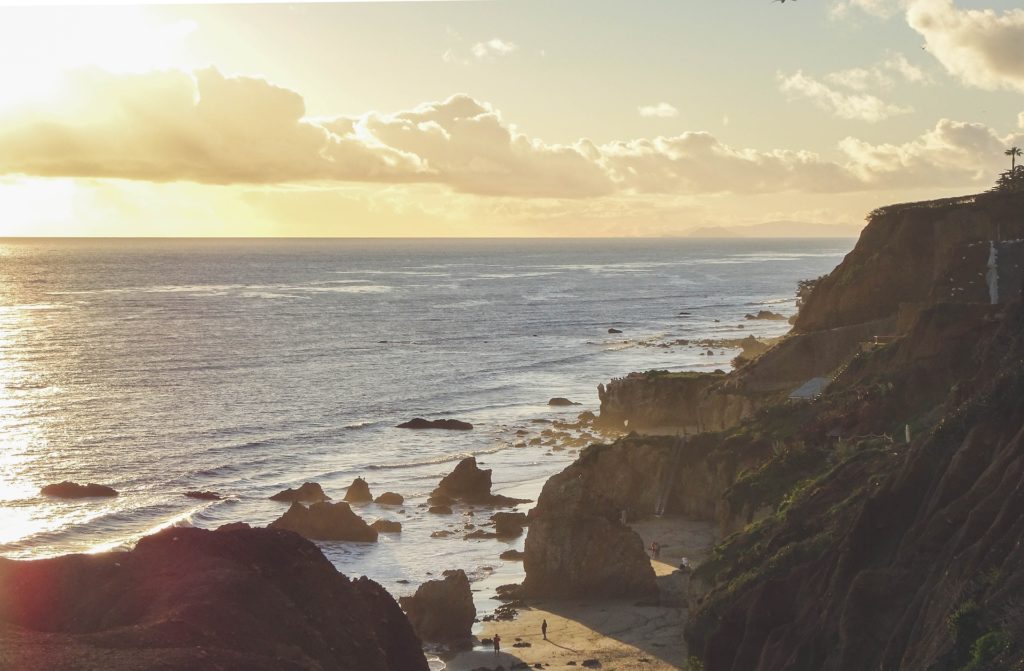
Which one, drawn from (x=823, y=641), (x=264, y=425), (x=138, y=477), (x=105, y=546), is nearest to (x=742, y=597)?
(x=823, y=641)

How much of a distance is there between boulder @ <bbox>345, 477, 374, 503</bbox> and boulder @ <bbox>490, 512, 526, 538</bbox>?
9898 mm

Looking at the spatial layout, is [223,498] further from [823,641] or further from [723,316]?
[723,316]

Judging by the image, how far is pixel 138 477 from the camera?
71000mm

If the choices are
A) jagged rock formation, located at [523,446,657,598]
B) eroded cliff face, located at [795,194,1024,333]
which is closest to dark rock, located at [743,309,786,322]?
eroded cliff face, located at [795,194,1024,333]

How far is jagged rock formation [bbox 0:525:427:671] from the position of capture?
2408 centimetres

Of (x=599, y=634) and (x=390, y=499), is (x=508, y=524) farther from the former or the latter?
(x=599, y=634)

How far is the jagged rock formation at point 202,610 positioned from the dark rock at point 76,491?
39015 mm

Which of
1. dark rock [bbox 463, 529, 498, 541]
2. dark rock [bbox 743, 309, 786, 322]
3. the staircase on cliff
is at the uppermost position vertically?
dark rock [bbox 743, 309, 786, 322]

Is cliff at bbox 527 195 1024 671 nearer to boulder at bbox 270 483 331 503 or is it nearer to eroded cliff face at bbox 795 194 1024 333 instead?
eroded cliff face at bbox 795 194 1024 333

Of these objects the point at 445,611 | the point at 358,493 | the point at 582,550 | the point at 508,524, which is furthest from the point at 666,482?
the point at 358,493

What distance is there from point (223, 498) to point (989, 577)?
175 ft

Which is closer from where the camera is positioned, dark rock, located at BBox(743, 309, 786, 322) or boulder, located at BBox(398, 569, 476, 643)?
boulder, located at BBox(398, 569, 476, 643)

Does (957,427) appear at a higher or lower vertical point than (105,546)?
higher

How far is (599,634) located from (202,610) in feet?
65.1
